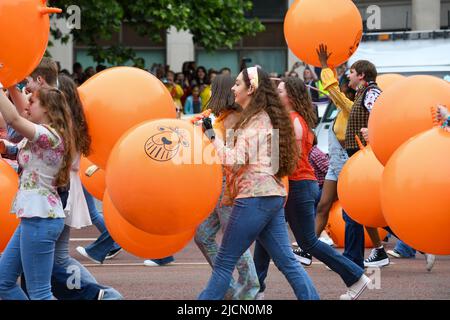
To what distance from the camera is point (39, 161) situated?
22.9ft

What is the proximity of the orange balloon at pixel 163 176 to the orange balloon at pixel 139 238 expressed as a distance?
2.00ft

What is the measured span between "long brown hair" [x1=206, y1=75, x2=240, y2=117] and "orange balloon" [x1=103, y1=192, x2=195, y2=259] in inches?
40.7

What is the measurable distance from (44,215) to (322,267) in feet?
15.3

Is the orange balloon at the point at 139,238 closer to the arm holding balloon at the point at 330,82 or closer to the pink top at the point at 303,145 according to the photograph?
the pink top at the point at 303,145

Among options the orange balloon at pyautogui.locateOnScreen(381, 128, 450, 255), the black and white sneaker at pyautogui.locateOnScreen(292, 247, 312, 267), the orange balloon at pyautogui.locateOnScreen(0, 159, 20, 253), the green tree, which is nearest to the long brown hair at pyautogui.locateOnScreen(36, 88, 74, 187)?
the orange balloon at pyautogui.locateOnScreen(0, 159, 20, 253)

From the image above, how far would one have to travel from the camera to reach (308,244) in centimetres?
863

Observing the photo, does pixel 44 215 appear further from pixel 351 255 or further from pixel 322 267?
pixel 322 267

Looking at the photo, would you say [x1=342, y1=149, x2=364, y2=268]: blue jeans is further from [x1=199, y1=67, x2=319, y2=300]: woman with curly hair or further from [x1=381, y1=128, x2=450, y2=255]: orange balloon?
[x1=381, y1=128, x2=450, y2=255]: orange balloon

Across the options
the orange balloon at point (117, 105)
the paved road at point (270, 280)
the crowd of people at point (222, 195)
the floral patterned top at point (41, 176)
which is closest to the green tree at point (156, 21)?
the paved road at point (270, 280)

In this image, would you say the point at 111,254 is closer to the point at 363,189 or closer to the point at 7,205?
the point at 363,189

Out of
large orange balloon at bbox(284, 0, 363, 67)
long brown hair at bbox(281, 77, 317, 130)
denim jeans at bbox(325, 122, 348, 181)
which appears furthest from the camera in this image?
denim jeans at bbox(325, 122, 348, 181)

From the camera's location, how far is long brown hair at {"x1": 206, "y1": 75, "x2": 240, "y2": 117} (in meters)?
8.14

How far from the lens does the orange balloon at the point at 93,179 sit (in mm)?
9102

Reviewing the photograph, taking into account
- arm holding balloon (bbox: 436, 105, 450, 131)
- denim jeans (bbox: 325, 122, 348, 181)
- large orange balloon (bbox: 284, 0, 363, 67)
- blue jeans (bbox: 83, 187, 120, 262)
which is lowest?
blue jeans (bbox: 83, 187, 120, 262)
